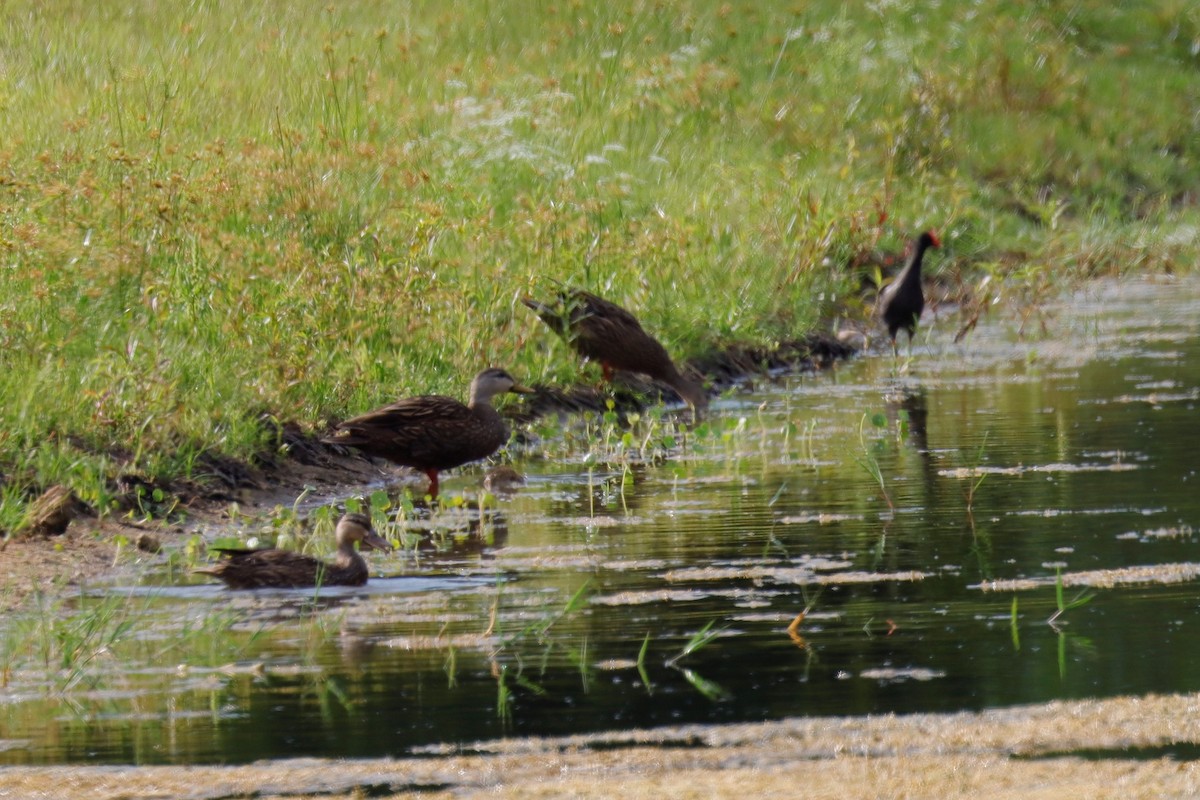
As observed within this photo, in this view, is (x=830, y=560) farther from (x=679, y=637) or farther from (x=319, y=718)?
(x=319, y=718)

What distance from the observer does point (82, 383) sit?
11453mm

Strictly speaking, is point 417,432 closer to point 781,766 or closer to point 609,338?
point 609,338

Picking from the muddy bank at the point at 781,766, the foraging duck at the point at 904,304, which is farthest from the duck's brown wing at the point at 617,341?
the muddy bank at the point at 781,766

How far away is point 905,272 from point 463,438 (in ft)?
24.4

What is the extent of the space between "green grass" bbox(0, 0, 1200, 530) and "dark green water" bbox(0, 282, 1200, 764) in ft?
5.78

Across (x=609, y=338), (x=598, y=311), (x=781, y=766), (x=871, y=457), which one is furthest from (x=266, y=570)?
(x=598, y=311)

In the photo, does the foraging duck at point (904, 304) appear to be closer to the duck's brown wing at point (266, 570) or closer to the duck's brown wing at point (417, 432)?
the duck's brown wing at point (417, 432)

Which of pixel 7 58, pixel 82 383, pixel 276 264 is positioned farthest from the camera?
pixel 7 58

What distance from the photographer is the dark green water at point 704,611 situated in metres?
6.66

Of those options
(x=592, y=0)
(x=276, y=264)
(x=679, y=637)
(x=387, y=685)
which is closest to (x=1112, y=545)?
(x=679, y=637)

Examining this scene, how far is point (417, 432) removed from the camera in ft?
38.8

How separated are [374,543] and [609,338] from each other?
5.37m

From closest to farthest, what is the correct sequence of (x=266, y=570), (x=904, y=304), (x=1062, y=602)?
(x=1062, y=602)
(x=266, y=570)
(x=904, y=304)

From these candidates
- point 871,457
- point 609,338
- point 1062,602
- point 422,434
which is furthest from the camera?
point 609,338
